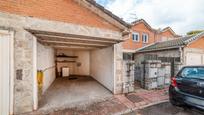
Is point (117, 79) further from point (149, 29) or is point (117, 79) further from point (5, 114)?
point (149, 29)

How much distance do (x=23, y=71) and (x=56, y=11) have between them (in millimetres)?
2329

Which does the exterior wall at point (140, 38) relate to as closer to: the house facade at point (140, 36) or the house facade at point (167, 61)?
the house facade at point (140, 36)

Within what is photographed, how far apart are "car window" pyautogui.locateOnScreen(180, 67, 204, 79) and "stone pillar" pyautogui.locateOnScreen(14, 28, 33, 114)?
205 inches

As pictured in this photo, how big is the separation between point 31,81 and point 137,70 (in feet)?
22.1

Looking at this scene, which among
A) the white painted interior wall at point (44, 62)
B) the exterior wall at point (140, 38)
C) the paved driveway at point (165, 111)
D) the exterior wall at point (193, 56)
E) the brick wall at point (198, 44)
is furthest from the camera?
the exterior wall at point (140, 38)

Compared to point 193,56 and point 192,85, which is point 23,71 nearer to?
point 192,85

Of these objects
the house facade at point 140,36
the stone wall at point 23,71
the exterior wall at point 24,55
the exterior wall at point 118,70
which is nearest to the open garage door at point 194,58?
the house facade at point 140,36

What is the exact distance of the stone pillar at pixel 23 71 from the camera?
381 centimetres

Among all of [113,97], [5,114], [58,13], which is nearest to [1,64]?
[5,114]

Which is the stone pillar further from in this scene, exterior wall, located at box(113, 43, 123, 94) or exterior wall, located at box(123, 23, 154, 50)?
exterior wall, located at box(123, 23, 154, 50)

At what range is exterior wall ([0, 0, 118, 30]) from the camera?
3.82m

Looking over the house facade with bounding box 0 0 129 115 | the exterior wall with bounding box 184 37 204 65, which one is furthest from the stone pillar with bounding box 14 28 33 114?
the exterior wall with bounding box 184 37 204 65

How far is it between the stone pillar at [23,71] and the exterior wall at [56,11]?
2.30 feet

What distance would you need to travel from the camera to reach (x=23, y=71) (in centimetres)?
391
